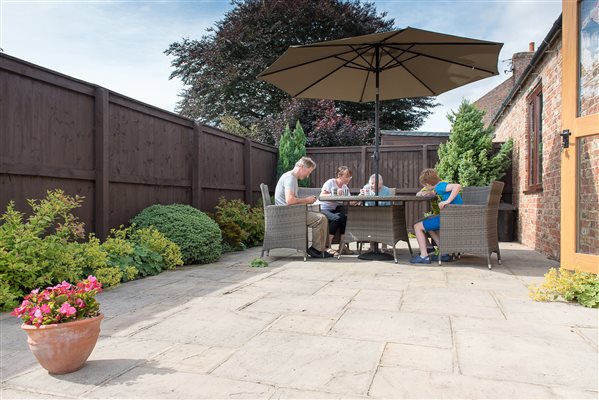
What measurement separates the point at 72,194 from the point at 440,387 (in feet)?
12.5

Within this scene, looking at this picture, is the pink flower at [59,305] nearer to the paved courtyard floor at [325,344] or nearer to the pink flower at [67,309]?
the pink flower at [67,309]

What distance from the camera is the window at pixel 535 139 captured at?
6025 mm

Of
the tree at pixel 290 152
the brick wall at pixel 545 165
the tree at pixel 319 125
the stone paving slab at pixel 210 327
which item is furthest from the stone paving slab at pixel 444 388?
the tree at pixel 319 125

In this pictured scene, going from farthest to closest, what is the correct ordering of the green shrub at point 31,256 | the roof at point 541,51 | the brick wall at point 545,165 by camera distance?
the brick wall at point 545,165, the roof at point 541,51, the green shrub at point 31,256

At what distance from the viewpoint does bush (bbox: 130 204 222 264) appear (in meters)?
4.79

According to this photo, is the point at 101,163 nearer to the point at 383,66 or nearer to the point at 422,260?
the point at 383,66

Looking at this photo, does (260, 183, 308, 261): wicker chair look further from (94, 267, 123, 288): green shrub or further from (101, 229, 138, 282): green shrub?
(94, 267, 123, 288): green shrub

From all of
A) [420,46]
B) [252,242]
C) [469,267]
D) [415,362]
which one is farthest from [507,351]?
[252,242]

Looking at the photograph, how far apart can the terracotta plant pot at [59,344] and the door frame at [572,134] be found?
3506mm

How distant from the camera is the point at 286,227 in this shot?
5164mm

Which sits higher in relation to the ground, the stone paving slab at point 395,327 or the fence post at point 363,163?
the fence post at point 363,163

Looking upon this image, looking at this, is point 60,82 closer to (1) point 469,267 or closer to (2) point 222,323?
(2) point 222,323

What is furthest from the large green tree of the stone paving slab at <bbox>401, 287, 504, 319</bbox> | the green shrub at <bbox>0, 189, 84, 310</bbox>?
the stone paving slab at <bbox>401, 287, 504, 319</bbox>

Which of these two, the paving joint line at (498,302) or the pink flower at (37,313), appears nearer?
the pink flower at (37,313)
